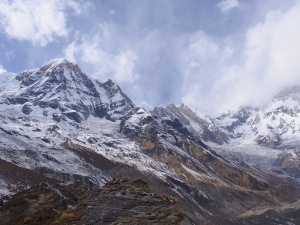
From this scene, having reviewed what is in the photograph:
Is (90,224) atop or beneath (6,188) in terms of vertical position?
beneath

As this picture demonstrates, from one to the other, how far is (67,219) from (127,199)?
26.5 feet

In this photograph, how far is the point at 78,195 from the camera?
76.4m

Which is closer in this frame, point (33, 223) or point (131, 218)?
point (131, 218)

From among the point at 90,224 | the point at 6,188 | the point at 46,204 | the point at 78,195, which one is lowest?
the point at 90,224

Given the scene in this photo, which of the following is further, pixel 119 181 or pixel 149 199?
pixel 119 181

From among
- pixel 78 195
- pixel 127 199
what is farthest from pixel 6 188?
pixel 127 199

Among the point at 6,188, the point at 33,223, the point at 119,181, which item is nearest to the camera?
the point at 33,223

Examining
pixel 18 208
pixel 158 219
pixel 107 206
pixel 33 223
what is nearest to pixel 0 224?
Answer: pixel 18 208

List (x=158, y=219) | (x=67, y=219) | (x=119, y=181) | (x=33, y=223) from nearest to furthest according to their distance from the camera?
(x=158, y=219), (x=67, y=219), (x=33, y=223), (x=119, y=181)

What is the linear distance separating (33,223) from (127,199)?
664 inches

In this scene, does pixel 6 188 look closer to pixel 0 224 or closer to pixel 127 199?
pixel 0 224

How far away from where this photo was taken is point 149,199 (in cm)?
4819

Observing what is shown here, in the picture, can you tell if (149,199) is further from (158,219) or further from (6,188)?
(6,188)

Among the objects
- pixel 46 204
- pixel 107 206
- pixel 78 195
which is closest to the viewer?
pixel 107 206
